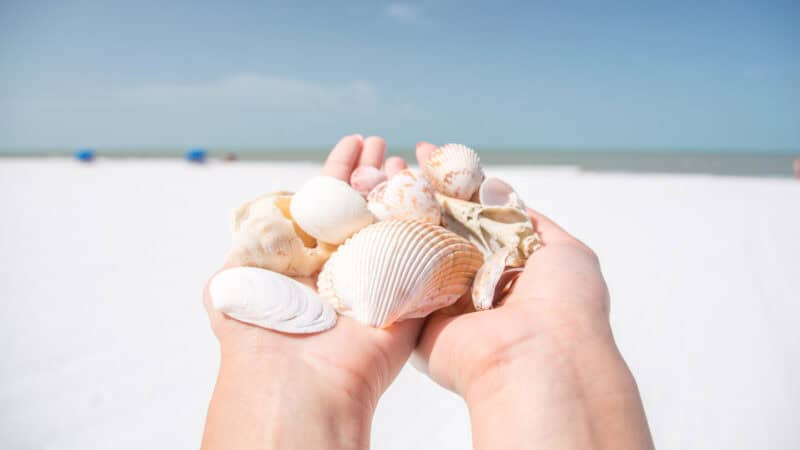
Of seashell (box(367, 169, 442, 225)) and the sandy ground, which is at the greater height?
seashell (box(367, 169, 442, 225))

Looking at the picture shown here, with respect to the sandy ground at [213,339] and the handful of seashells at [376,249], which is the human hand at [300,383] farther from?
the sandy ground at [213,339]

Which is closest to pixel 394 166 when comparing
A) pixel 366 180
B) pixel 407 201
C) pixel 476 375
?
pixel 366 180

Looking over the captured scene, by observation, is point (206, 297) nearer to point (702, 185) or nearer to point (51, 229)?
point (51, 229)

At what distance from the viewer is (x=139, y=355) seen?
265 cm

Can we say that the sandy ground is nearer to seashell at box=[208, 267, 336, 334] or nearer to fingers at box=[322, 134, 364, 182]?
seashell at box=[208, 267, 336, 334]

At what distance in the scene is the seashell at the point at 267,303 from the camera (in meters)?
1.49

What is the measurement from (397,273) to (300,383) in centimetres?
45

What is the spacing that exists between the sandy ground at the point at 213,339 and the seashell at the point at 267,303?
2.85 ft

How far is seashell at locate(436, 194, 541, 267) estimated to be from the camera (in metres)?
1.91

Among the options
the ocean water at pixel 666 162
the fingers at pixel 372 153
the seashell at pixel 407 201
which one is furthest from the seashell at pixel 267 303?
the ocean water at pixel 666 162

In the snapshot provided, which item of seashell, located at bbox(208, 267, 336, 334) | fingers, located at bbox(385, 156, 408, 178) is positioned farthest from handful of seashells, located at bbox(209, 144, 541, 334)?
fingers, located at bbox(385, 156, 408, 178)

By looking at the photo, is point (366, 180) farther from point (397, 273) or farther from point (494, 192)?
point (397, 273)

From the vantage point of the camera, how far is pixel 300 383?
4.40ft

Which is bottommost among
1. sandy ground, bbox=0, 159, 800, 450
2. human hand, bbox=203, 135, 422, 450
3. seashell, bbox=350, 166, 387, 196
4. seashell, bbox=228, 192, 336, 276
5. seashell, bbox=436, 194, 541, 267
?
sandy ground, bbox=0, 159, 800, 450
